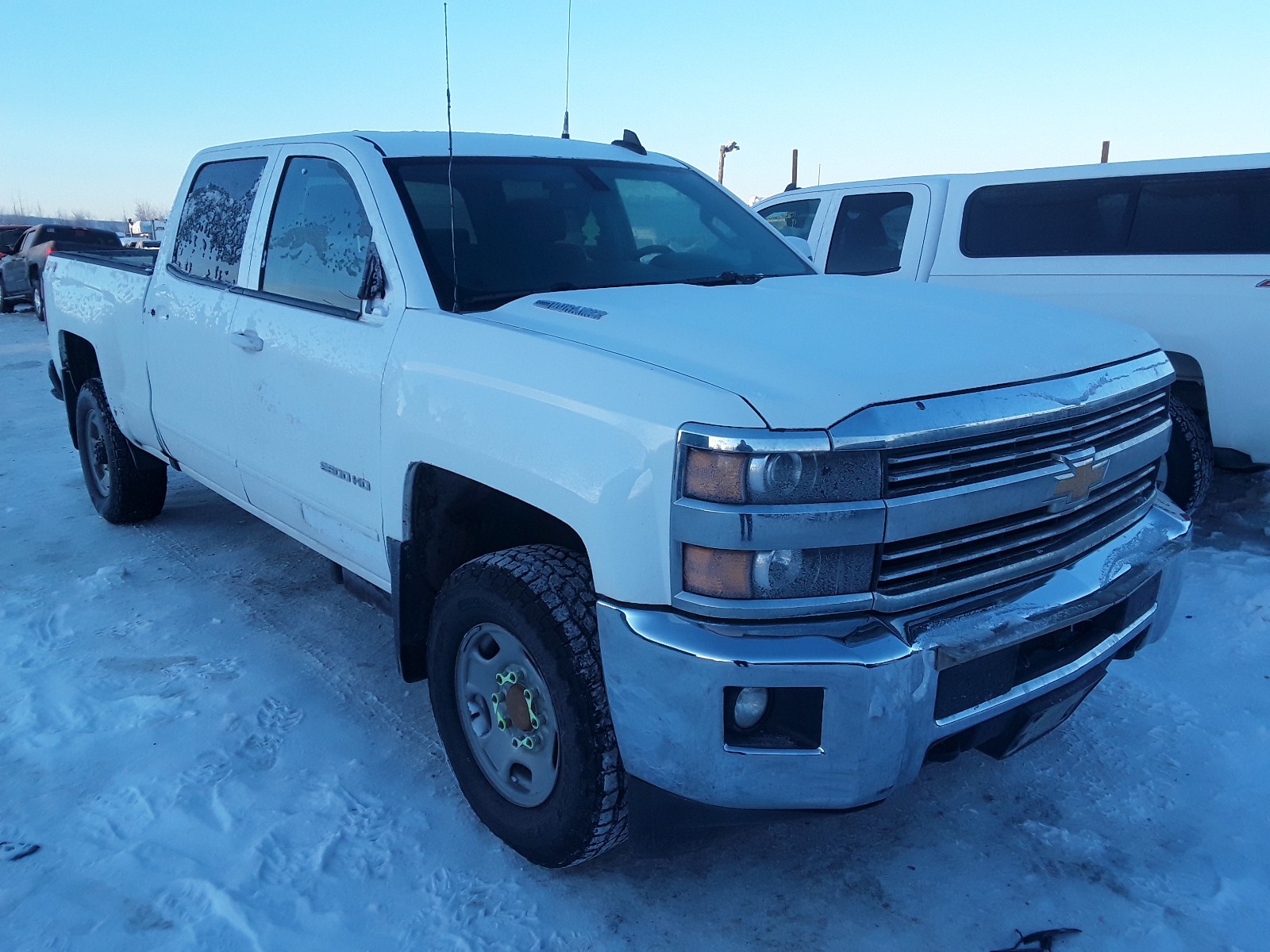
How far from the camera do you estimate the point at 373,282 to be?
2.91 metres

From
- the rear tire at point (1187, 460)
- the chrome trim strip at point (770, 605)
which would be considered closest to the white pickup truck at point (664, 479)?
the chrome trim strip at point (770, 605)

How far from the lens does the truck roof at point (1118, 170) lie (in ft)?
16.4

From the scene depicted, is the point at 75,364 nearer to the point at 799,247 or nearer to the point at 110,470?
the point at 110,470

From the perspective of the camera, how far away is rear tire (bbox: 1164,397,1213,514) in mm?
5051

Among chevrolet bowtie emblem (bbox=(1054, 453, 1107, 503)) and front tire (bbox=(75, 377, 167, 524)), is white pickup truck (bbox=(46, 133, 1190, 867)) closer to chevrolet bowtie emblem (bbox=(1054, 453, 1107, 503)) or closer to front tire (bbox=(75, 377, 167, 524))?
chevrolet bowtie emblem (bbox=(1054, 453, 1107, 503))

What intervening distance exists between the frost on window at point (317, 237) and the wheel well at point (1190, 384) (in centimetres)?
421

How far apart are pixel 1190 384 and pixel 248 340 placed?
4858 millimetres

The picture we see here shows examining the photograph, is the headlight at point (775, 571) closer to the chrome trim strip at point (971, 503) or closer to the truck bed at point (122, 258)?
the chrome trim strip at point (971, 503)

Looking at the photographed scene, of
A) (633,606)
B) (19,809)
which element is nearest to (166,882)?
(19,809)

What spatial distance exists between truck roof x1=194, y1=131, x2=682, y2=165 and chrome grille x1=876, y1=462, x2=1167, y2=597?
2.12 m

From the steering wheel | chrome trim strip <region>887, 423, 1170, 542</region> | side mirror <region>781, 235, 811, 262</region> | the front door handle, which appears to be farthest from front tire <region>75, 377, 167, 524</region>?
chrome trim strip <region>887, 423, 1170, 542</region>

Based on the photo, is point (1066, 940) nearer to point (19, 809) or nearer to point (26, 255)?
point (19, 809)

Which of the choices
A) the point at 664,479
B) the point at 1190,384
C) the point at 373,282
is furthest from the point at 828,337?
the point at 1190,384

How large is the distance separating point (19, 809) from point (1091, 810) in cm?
313
